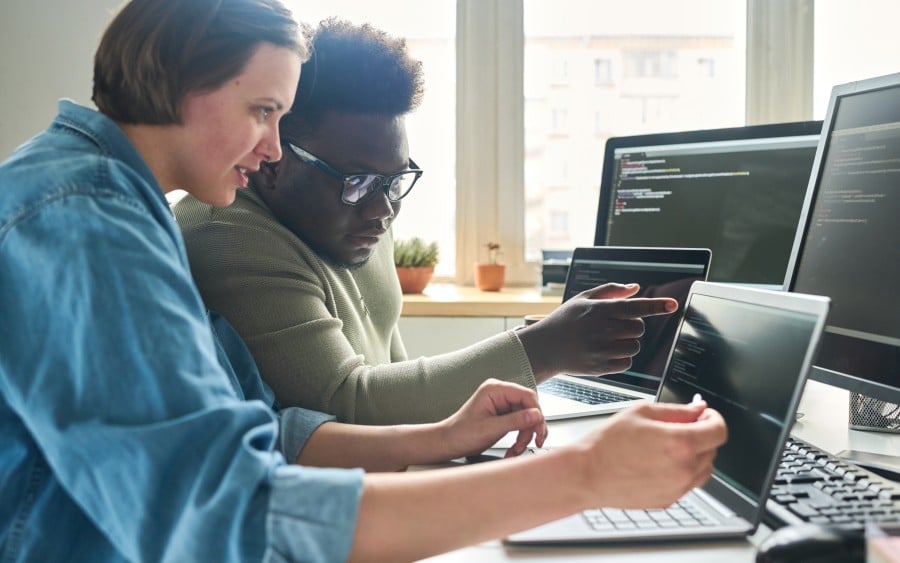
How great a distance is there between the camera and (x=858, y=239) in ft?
3.16

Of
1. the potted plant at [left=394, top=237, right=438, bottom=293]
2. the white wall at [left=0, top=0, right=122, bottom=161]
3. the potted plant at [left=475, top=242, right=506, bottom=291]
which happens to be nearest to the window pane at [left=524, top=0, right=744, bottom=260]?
the potted plant at [left=475, top=242, right=506, bottom=291]

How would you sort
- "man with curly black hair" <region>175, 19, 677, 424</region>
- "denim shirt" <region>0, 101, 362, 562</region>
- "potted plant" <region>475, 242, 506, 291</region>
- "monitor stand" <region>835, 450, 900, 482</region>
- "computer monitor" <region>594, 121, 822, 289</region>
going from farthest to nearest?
"potted plant" <region>475, 242, 506, 291</region>
"computer monitor" <region>594, 121, 822, 289</region>
"man with curly black hair" <region>175, 19, 677, 424</region>
"monitor stand" <region>835, 450, 900, 482</region>
"denim shirt" <region>0, 101, 362, 562</region>

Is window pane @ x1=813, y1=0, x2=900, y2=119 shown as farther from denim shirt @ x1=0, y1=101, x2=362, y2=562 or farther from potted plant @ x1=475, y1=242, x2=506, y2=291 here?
denim shirt @ x1=0, y1=101, x2=362, y2=562

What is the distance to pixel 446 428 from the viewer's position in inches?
37.9

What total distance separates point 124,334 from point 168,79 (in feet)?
0.96

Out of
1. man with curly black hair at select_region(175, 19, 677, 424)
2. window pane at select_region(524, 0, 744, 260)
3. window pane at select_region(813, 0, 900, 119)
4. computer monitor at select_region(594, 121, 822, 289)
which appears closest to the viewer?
man with curly black hair at select_region(175, 19, 677, 424)

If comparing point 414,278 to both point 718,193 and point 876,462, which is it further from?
point 876,462

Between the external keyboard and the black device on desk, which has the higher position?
the black device on desk

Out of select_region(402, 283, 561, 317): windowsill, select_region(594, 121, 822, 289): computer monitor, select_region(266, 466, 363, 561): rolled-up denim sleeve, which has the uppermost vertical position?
select_region(594, 121, 822, 289): computer monitor

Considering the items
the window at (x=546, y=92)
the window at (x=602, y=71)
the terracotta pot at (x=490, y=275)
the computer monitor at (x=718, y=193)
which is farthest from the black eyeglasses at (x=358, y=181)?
the window at (x=602, y=71)

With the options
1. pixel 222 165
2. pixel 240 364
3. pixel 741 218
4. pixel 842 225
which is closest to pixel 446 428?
pixel 240 364

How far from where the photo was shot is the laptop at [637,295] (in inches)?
48.3

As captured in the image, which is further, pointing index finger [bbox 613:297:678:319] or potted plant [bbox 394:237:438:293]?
potted plant [bbox 394:237:438:293]

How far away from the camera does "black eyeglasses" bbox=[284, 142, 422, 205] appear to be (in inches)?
47.3
